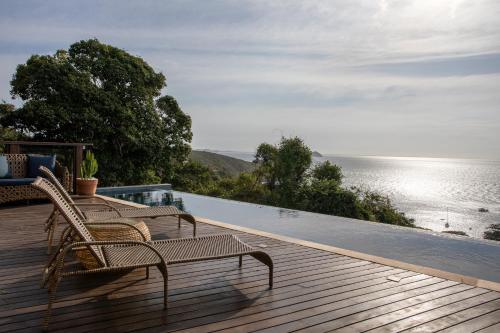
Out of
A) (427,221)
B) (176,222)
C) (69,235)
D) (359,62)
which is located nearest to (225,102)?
(359,62)

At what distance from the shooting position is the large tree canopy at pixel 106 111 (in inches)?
543

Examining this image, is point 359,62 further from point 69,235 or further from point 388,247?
point 69,235

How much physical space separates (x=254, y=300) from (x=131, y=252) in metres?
0.99

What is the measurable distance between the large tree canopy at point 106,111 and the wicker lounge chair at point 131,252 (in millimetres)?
11639

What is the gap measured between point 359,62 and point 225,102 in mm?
5966

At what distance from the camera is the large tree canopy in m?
13.8

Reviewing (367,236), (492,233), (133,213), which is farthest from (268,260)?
(492,233)

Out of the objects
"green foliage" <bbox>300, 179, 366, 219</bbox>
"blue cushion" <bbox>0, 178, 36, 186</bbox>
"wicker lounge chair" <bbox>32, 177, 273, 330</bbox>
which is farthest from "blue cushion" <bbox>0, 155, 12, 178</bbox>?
"green foliage" <bbox>300, 179, 366, 219</bbox>

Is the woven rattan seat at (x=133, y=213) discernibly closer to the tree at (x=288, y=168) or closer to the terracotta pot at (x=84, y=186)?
the terracotta pot at (x=84, y=186)

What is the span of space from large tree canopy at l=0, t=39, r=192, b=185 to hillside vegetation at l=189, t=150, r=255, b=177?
333 inches

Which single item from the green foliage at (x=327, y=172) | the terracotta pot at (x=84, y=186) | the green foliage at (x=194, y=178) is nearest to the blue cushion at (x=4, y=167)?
the terracotta pot at (x=84, y=186)

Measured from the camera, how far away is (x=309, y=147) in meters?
18.3

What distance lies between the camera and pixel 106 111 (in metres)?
14.8

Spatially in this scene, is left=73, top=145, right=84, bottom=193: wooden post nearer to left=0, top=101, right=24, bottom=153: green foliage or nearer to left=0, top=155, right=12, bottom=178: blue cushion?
left=0, top=155, right=12, bottom=178: blue cushion
